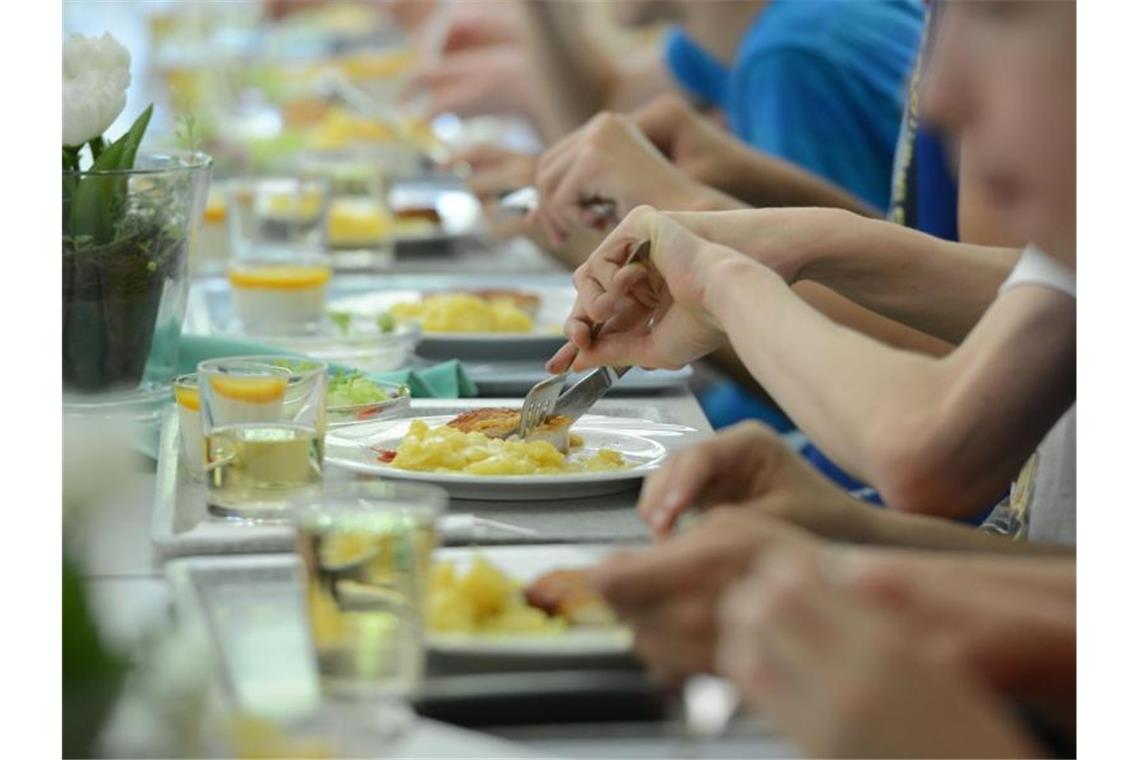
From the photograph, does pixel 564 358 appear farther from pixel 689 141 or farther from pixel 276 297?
pixel 689 141

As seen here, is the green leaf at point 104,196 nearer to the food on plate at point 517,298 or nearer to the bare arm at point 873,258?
the bare arm at point 873,258

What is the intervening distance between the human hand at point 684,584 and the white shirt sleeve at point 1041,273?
0.28 meters

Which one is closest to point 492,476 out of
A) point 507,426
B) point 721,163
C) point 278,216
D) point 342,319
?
point 507,426

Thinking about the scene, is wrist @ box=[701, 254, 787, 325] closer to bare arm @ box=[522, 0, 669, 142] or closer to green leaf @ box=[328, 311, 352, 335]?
green leaf @ box=[328, 311, 352, 335]

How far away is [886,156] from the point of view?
2.61 m

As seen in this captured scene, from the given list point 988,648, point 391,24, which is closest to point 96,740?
point 988,648

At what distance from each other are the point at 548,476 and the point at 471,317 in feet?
2.27

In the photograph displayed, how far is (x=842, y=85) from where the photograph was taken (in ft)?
8.49

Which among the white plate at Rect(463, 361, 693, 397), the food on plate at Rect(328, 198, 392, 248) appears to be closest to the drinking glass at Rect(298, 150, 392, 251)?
the food on plate at Rect(328, 198, 392, 248)

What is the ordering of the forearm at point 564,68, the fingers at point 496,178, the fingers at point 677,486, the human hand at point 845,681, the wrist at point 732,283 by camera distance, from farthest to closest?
the forearm at point 564,68 → the fingers at point 496,178 → the wrist at point 732,283 → the fingers at point 677,486 → the human hand at point 845,681

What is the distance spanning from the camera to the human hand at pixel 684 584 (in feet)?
2.77

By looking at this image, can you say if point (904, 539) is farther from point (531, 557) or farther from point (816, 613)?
point (816, 613)

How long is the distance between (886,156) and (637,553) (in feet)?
6.03

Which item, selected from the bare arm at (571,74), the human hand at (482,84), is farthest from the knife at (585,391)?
the human hand at (482,84)
